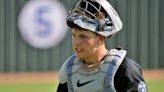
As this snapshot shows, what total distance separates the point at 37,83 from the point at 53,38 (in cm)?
169

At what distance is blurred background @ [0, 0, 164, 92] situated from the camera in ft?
38.6

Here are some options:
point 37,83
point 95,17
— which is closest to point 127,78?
point 95,17

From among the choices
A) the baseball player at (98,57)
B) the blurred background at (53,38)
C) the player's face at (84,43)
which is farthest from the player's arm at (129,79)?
the blurred background at (53,38)

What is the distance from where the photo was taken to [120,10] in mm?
12070

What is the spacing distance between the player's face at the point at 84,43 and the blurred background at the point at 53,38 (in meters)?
Answer: 8.26

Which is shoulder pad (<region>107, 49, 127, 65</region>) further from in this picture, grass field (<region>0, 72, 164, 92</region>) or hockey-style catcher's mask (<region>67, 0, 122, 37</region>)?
grass field (<region>0, 72, 164, 92</region>)

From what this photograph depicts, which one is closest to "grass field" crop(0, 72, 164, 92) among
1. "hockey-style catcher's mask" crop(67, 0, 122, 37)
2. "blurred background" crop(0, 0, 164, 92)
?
"blurred background" crop(0, 0, 164, 92)

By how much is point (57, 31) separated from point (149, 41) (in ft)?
6.98

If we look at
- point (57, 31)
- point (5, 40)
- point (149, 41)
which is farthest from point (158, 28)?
point (5, 40)

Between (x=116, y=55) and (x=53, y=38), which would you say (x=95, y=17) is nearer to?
(x=116, y=55)

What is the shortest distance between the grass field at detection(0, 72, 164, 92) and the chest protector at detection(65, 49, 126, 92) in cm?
537

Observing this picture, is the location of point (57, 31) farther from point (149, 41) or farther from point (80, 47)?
point (80, 47)

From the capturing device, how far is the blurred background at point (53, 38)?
1177 centimetres

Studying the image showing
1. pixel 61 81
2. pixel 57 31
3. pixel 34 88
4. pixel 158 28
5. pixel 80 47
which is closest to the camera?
pixel 80 47
